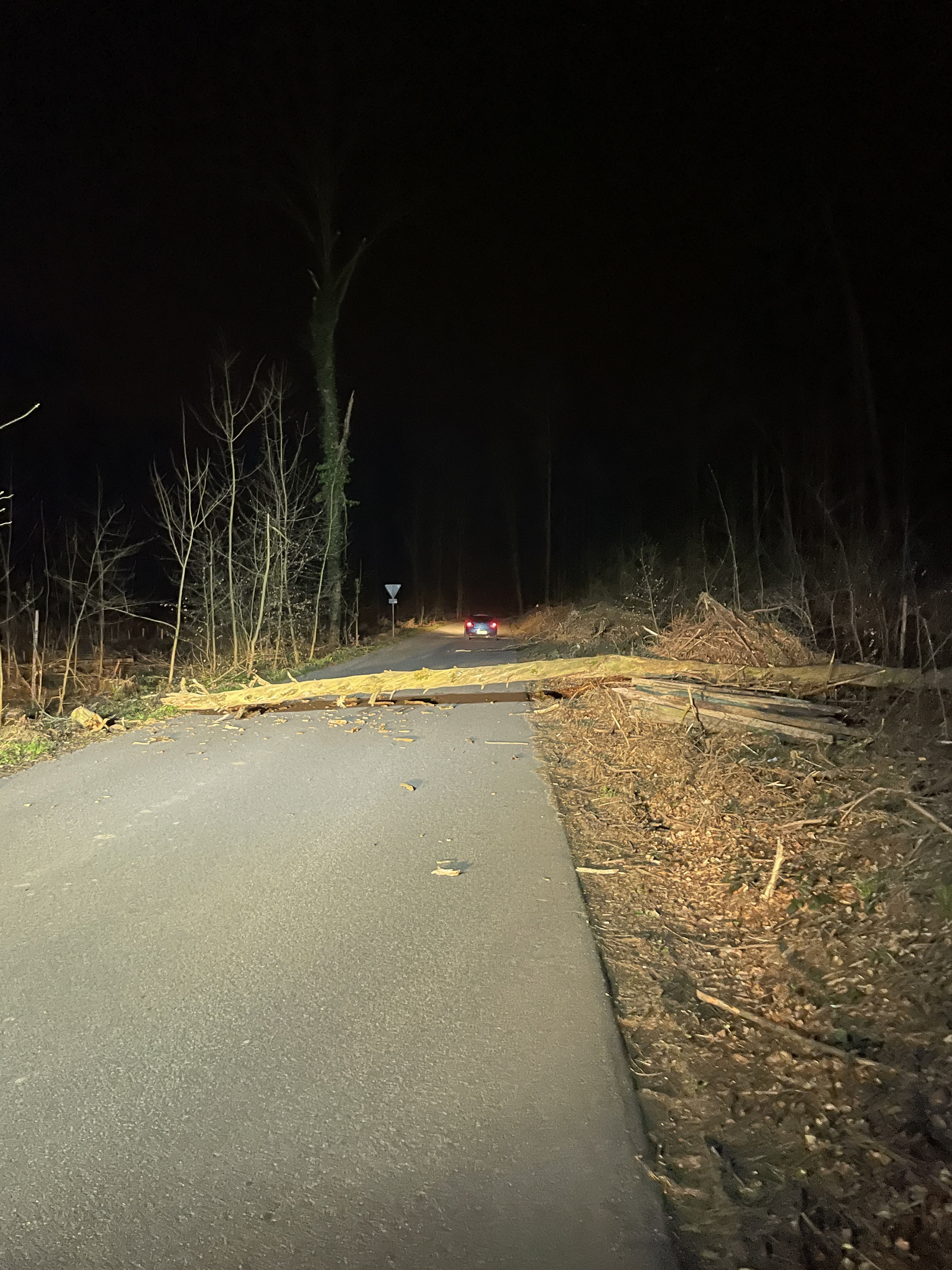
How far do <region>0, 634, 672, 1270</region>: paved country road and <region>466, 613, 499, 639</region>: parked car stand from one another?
31152mm

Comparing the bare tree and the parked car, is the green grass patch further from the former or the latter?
the parked car

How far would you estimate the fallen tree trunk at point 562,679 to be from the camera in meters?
7.75

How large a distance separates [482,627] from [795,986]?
3493 centimetres

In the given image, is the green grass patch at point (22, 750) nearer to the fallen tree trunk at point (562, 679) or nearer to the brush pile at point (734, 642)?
the fallen tree trunk at point (562, 679)

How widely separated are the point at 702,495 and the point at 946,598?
2115cm

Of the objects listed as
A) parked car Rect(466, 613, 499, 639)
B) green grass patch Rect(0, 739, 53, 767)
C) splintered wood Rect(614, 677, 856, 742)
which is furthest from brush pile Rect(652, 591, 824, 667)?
parked car Rect(466, 613, 499, 639)

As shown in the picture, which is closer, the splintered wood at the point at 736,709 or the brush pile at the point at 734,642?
the splintered wood at the point at 736,709

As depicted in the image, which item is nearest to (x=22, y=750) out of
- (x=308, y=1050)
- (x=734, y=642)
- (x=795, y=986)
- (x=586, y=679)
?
(x=586, y=679)

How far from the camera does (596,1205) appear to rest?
8.14 feet

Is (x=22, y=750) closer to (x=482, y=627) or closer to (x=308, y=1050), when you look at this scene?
(x=308, y=1050)

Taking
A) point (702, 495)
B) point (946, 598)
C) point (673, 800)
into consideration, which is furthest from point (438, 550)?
point (673, 800)

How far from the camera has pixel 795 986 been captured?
12.2 ft

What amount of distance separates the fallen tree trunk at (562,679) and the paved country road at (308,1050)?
3.22m

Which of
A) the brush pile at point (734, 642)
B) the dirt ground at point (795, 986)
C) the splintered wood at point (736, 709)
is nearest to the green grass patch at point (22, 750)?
the dirt ground at point (795, 986)
